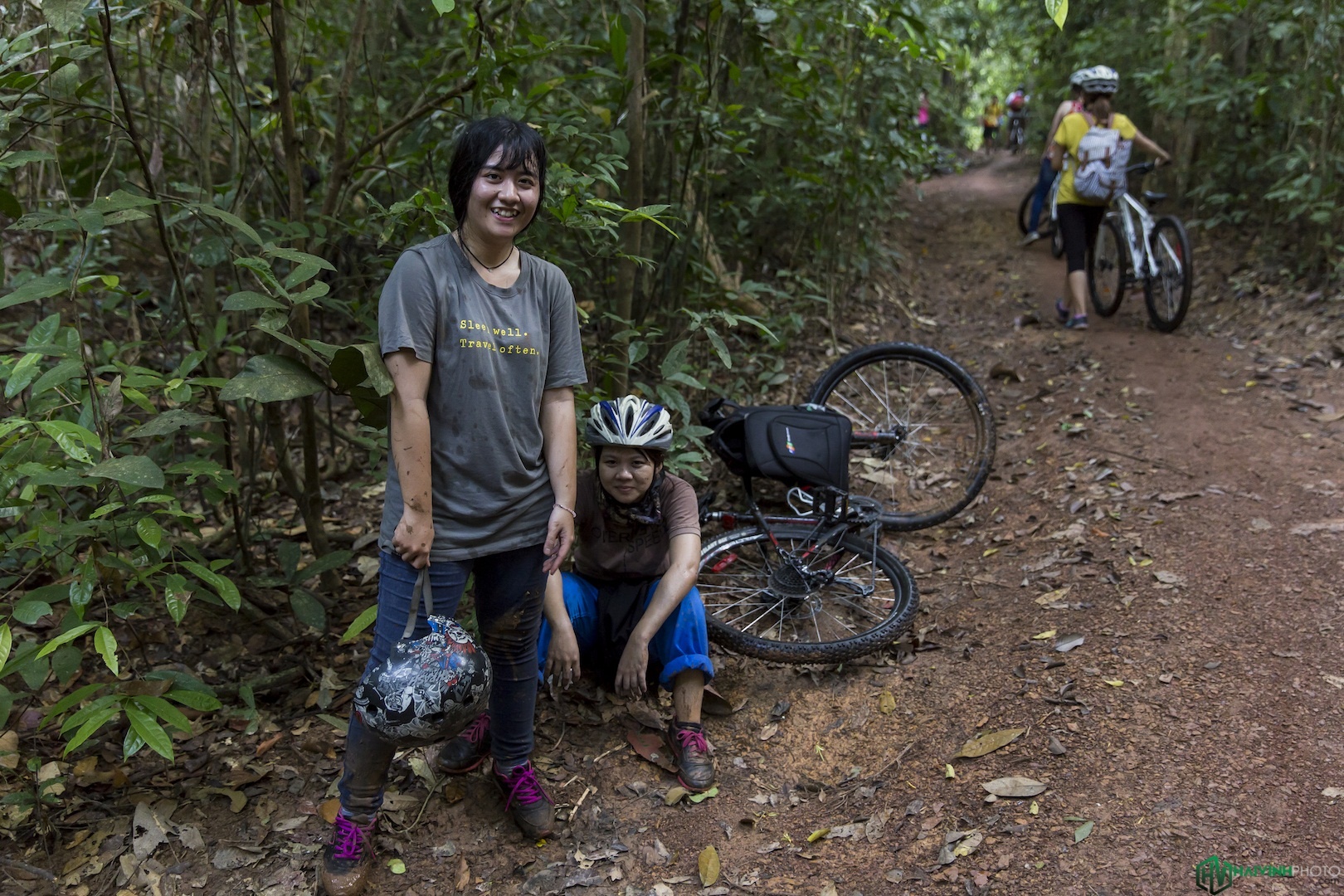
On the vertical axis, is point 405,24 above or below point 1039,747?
above

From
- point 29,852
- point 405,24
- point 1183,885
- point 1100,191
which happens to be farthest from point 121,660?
point 1100,191

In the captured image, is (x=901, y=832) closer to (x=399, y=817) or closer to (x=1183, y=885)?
(x=1183, y=885)

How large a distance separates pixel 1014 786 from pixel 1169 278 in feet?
17.2

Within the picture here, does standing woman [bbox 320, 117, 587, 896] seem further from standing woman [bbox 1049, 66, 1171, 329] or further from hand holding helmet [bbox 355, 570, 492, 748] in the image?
standing woman [bbox 1049, 66, 1171, 329]

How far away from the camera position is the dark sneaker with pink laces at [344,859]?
244 centimetres

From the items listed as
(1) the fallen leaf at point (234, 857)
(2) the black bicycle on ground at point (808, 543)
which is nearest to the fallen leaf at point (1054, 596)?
(2) the black bicycle on ground at point (808, 543)

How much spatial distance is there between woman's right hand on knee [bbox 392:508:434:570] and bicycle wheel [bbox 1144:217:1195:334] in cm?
609

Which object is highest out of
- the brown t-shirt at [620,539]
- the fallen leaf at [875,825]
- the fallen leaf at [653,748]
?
the brown t-shirt at [620,539]

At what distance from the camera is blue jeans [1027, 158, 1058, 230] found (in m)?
8.86

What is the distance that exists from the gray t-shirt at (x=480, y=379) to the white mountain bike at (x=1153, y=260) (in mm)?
5646

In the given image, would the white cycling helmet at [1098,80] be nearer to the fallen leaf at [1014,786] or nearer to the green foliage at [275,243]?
the green foliage at [275,243]

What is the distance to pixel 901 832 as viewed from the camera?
2709 millimetres

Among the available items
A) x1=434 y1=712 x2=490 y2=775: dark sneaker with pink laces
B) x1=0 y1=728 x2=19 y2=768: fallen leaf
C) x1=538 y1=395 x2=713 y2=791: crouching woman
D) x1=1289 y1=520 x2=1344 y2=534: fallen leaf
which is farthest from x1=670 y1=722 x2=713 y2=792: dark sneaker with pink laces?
x1=1289 y1=520 x2=1344 y2=534: fallen leaf

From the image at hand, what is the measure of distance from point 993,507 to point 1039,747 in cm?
192
